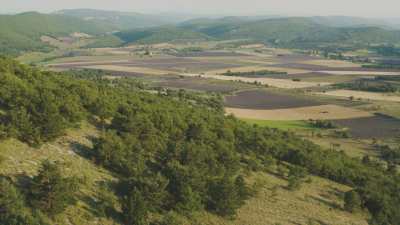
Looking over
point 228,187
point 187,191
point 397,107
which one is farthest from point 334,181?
point 397,107

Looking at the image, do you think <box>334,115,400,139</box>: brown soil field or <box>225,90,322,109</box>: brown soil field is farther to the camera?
<box>225,90,322,109</box>: brown soil field

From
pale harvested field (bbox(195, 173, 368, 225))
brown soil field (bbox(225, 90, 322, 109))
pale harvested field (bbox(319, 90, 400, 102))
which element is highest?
pale harvested field (bbox(195, 173, 368, 225))

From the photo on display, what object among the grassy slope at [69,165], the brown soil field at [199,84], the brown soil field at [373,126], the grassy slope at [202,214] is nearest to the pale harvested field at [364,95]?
the brown soil field at [373,126]

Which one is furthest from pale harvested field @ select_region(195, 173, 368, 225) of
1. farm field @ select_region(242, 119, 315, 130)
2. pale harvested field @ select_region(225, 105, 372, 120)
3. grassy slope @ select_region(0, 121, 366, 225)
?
pale harvested field @ select_region(225, 105, 372, 120)

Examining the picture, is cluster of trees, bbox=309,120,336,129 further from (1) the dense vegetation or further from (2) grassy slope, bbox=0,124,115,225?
(2) grassy slope, bbox=0,124,115,225

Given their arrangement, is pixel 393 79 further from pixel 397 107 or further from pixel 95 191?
pixel 95 191

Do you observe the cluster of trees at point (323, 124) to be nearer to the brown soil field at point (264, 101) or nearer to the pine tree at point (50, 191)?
the brown soil field at point (264, 101)
